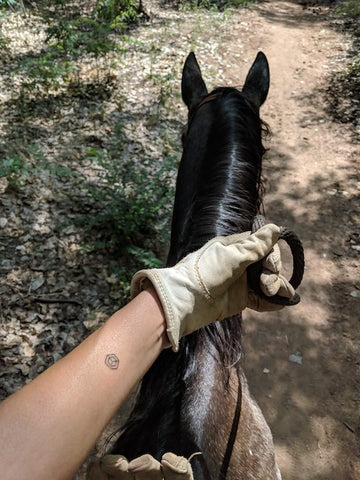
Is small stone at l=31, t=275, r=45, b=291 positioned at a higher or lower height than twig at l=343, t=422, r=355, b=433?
higher

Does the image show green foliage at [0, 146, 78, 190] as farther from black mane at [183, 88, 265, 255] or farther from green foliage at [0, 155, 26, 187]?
black mane at [183, 88, 265, 255]

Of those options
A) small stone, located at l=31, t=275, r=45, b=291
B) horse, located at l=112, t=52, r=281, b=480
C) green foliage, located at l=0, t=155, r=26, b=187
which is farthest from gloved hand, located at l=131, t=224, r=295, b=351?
green foliage, located at l=0, t=155, r=26, b=187

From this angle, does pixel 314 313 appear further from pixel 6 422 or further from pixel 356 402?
pixel 6 422

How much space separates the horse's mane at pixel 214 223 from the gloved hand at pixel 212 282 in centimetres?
32

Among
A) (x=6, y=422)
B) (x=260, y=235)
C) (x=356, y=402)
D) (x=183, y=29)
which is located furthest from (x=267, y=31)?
(x=6, y=422)

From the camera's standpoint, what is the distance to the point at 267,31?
9.24 metres

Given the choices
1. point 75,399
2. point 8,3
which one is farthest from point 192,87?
point 8,3

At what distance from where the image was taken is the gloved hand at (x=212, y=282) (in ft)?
4.36

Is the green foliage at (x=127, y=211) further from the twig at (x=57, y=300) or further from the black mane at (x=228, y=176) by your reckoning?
the black mane at (x=228, y=176)

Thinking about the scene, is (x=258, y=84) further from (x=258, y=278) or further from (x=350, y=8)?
(x=350, y=8)

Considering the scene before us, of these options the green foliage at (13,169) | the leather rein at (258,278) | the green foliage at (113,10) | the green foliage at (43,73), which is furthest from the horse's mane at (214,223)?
the green foliage at (113,10)

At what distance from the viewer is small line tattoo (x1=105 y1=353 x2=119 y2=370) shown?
1.10m

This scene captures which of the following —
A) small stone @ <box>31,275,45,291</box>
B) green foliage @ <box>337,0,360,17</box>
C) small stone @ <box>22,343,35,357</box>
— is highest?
green foliage @ <box>337,0,360,17</box>

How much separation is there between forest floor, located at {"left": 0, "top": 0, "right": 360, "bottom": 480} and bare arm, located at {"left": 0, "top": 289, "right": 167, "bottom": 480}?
2443 mm
